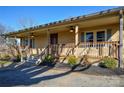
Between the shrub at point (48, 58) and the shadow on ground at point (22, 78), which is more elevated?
the shrub at point (48, 58)

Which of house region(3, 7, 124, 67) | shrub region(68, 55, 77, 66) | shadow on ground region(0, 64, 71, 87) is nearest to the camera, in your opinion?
shadow on ground region(0, 64, 71, 87)

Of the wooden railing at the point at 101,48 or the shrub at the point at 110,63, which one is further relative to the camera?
the wooden railing at the point at 101,48

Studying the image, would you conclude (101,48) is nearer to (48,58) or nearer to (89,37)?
(89,37)

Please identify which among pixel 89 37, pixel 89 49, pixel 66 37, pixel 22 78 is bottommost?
pixel 22 78

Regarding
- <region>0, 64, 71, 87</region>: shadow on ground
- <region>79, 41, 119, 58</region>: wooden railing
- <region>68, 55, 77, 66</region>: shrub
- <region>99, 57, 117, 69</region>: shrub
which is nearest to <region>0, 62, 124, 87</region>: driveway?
<region>0, 64, 71, 87</region>: shadow on ground

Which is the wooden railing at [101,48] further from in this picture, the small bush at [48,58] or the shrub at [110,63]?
the small bush at [48,58]

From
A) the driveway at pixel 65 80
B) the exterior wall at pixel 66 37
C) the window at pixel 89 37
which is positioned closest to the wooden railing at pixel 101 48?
the driveway at pixel 65 80

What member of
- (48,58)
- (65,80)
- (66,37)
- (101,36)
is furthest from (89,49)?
(66,37)

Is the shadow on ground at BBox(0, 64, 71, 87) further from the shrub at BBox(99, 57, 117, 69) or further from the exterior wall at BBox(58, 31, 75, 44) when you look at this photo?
the exterior wall at BBox(58, 31, 75, 44)

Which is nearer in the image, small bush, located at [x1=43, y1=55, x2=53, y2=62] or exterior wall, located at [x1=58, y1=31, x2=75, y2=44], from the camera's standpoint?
small bush, located at [x1=43, y1=55, x2=53, y2=62]

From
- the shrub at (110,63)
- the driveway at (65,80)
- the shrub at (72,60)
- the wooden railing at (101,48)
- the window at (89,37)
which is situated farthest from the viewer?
the window at (89,37)

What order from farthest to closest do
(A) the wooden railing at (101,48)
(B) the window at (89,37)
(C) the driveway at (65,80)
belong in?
(B) the window at (89,37), (A) the wooden railing at (101,48), (C) the driveway at (65,80)

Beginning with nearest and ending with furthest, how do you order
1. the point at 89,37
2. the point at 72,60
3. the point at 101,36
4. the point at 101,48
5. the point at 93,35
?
1. the point at 101,48
2. the point at 72,60
3. the point at 101,36
4. the point at 93,35
5. the point at 89,37
